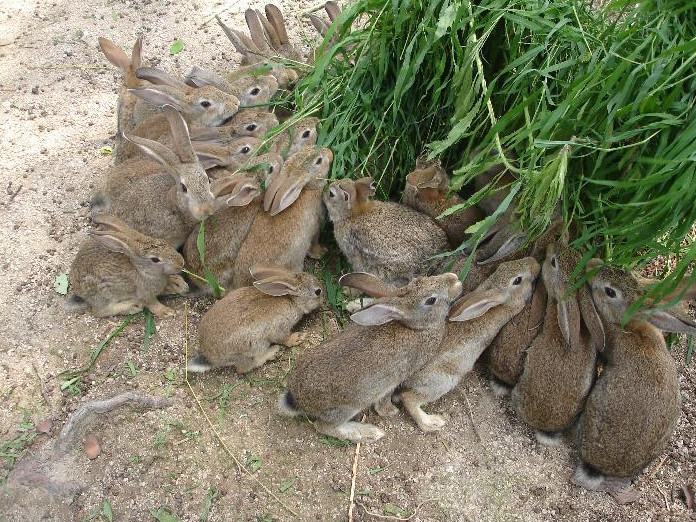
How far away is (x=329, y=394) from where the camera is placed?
3725 mm

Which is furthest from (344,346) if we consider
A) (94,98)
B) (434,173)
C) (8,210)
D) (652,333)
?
(94,98)

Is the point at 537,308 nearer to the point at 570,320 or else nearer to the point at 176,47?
the point at 570,320

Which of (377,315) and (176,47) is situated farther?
(176,47)

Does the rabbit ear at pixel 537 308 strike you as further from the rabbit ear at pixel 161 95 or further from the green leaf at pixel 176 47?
the green leaf at pixel 176 47

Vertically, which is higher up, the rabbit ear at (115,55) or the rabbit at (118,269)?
the rabbit ear at (115,55)

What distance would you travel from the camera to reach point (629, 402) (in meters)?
3.67

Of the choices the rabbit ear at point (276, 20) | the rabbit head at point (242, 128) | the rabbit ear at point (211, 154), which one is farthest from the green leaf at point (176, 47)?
the rabbit ear at point (211, 154)

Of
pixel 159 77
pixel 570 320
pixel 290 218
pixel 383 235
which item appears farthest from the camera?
pixel 159 77

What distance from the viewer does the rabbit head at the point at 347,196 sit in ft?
14.8

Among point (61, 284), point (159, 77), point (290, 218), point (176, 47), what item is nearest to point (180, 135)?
point (290, 218)

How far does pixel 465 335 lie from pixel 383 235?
3.01 feet

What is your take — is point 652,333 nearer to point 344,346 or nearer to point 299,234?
point 344,346

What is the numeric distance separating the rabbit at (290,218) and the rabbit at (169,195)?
0.42 metres

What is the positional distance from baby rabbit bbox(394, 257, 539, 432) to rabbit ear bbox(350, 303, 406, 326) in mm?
403
